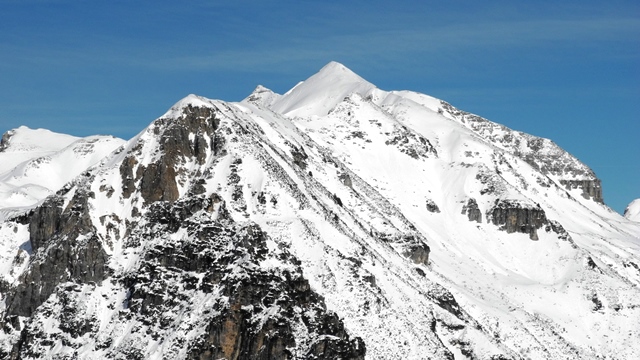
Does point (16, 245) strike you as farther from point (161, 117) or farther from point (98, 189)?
point (161, 117)

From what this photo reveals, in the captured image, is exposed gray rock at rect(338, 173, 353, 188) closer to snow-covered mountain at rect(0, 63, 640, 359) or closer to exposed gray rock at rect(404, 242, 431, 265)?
snow-covered mountain at rect(0, 63, 640, 359)

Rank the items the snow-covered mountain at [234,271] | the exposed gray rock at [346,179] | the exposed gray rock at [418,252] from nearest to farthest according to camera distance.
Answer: the snow-covered mountain at [234,271] < the exposed gray rock at [418,252] < the exposed gray rock at [346,179]

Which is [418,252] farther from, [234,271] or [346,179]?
[234,271]

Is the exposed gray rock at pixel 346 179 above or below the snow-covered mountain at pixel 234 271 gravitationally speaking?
above

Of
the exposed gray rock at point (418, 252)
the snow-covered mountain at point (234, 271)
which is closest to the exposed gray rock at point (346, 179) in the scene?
the snow-covered mountain at point (234, 271)

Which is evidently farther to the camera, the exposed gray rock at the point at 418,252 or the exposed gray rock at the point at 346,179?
the exposed gray rock at the point at 346,179

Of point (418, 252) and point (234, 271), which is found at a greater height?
point (418, 252)

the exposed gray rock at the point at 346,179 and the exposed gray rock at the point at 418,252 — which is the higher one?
the exposed gray rock at the point at 346,179

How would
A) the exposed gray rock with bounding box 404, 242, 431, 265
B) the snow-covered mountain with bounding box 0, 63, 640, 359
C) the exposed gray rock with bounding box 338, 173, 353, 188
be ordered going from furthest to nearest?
the exposed gray rock with bounding box 338, 173, 353, 188 < the exposed gray rock with bounding box 404, 242, 431, 265 < the snow-covered mountain with bounding box 0, 63, 640, 359

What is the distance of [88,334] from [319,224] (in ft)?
97.7

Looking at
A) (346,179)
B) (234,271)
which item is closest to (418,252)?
(346,179)

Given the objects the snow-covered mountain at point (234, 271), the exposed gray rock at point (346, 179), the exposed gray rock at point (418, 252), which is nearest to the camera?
the snow-covered mountain at point (234, 271)

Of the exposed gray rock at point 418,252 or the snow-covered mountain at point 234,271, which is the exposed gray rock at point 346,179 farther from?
the exposed gray rock at point 418,252

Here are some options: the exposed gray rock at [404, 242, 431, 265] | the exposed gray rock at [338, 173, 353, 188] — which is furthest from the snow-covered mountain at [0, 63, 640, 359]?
the exposed gray rock at [338, 173, 353, 188]
